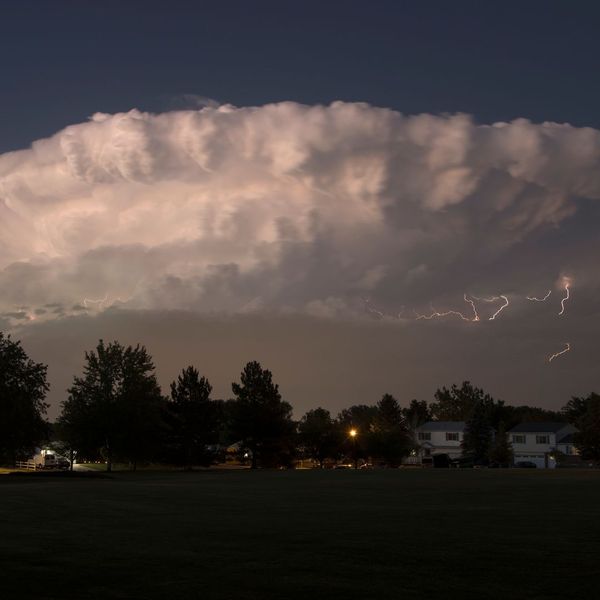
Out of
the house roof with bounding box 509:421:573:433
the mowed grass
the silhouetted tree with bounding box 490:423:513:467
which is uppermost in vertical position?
the house roof with bounding box 509:421:573:433

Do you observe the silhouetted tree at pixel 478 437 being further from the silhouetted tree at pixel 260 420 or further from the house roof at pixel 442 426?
the silhouetted tree at pixel 260 420

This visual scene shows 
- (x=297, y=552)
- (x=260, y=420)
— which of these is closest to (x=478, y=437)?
(x=260, y=420)

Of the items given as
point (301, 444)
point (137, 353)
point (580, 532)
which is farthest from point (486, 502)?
point (301, 444)

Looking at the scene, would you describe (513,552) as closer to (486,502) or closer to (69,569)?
(69,569)

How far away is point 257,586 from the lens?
12172mm

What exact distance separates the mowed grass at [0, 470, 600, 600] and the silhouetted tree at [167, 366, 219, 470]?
264 ft

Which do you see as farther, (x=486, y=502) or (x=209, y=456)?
(x=209, y=456)

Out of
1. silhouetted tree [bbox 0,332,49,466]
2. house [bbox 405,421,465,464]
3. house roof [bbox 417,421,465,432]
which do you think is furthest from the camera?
house roof [bbox 417,421,465,432]

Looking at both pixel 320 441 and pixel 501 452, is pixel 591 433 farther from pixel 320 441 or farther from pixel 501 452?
pixel 320 441

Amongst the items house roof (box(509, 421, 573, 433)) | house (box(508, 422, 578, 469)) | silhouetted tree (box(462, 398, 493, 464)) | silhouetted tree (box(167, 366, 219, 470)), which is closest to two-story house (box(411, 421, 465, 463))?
house roof (box(509, 421, 573, 433))

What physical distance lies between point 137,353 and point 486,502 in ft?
261

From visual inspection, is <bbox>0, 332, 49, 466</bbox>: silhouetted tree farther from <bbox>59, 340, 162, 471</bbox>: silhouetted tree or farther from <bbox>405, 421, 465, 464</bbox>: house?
<bbox>405, 421, 465, 464</bbox>: house

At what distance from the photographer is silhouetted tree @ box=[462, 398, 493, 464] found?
147500 millimetres

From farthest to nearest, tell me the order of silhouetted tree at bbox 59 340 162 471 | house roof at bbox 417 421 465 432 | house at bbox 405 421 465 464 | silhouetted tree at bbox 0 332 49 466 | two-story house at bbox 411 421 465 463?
house roof at bbox 417 421 465 432, two-story house at bbox 411 421 465 463, house at bbox 405 421 465 464, silhouetted tree at bbox 59 340 162 471, silhouetted tree at bbox 0 332 49 466
